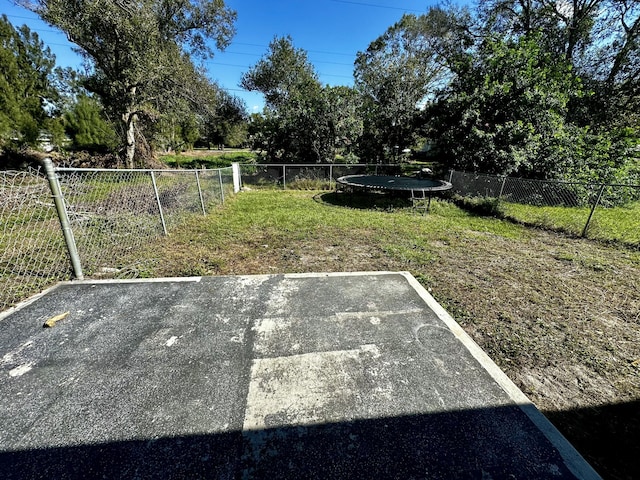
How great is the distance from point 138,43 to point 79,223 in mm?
10851

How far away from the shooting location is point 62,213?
2787mm

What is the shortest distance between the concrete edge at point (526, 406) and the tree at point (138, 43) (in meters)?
14.3

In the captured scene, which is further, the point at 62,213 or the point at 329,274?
the point at 329,274

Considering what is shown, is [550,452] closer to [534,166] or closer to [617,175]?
[534,166]

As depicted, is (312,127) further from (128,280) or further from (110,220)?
(128,280)

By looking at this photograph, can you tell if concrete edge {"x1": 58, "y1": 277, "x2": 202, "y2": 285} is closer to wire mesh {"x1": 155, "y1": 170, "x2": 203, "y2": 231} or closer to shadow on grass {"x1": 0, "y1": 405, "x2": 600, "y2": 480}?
shadow on grass {"x1": 0, "y1": 405, "x2": 600, "y2": 480}

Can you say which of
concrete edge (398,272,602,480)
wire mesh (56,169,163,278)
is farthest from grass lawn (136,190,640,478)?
wire mesh (56,169,163,278)

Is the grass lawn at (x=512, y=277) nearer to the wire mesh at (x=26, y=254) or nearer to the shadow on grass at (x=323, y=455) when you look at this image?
the shadow on grass at (x=323, y=455)

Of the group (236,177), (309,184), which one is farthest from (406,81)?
(236,177)

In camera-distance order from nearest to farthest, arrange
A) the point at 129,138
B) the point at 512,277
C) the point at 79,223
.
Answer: the point at 512,277 → the point at 79,223 → the point at 129,138

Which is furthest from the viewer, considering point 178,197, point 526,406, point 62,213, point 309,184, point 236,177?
point 309,184

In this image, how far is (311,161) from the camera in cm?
1333

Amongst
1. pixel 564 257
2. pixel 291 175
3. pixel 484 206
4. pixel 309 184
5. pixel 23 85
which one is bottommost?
pixel 564 257

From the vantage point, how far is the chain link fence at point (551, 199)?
690cm
